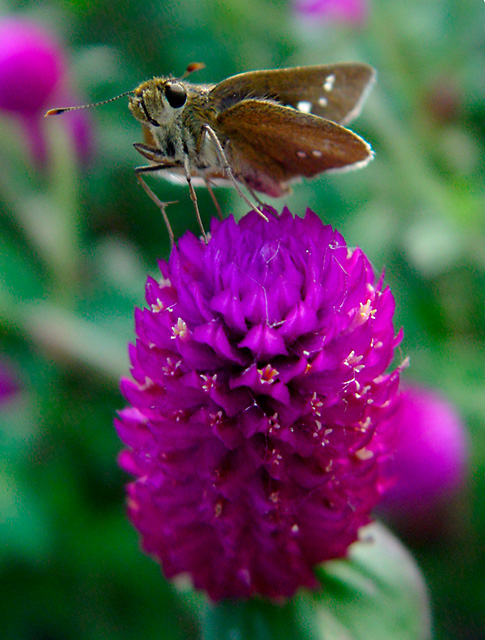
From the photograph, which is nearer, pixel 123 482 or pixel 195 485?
pixel 195 485

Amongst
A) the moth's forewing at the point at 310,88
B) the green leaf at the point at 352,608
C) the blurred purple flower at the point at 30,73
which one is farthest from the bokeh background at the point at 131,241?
the moth's forewing at the point at 310,88

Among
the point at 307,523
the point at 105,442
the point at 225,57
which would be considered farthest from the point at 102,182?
the point at 307,523

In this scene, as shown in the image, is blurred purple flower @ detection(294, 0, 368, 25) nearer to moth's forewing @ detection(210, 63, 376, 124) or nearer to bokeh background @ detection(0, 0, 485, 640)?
bokeh background @ detection(0, 0, 485, 640)

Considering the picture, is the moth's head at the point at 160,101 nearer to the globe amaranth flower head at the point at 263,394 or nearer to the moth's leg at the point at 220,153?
the moth's leg at the point at 220,153

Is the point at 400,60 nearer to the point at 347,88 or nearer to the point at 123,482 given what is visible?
the point at 347,88

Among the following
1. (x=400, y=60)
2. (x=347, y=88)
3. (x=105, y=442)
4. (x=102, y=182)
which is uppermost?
(x=400, y=60)

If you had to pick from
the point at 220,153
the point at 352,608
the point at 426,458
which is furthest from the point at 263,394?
the point at 426,458

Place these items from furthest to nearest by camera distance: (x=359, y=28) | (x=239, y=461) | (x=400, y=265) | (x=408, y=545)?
(x=359, y=28)
(x=400, y=265)
(x=408, y=545)
(x=239, y=461)

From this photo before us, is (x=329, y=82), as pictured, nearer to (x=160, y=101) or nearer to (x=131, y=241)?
(x=160, y=101)
